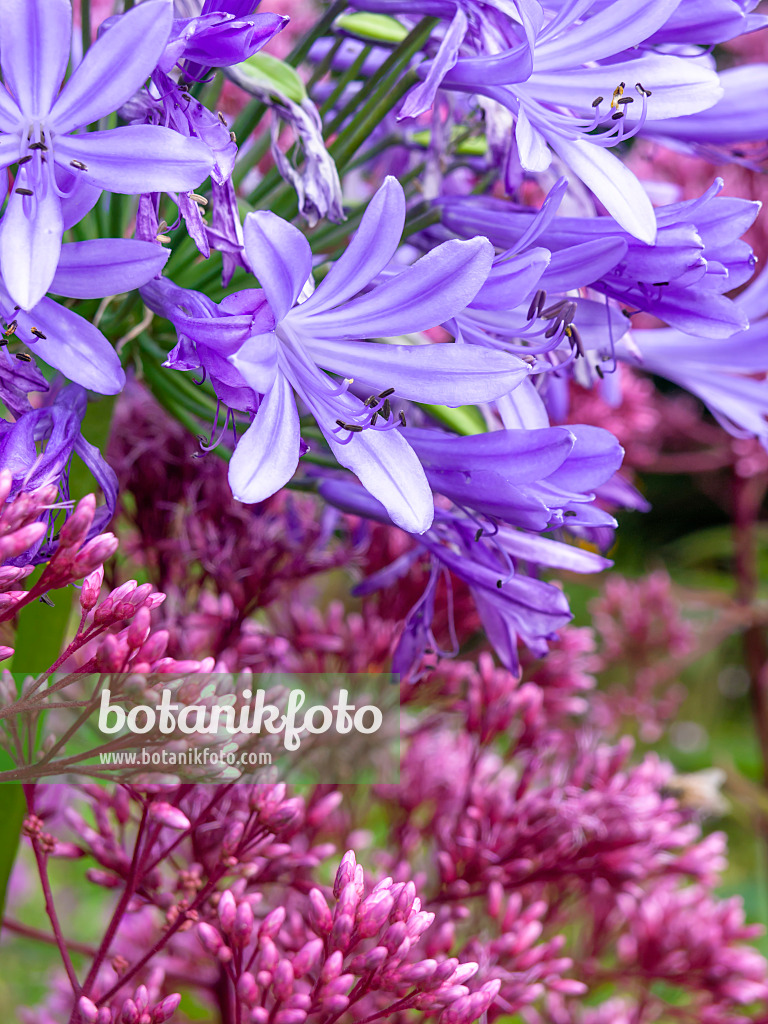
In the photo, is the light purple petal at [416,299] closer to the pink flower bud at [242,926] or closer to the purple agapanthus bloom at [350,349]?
the purple agapanthus bloom at [350,349]

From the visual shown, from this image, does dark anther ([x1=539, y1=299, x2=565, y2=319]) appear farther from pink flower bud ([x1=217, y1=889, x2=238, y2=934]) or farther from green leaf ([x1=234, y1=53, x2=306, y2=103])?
pink flower bud ([x1=217, y1=889, x2=238, y2=934])

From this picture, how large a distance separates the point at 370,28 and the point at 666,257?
12.0 inches

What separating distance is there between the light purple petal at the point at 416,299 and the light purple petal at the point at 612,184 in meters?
0.10

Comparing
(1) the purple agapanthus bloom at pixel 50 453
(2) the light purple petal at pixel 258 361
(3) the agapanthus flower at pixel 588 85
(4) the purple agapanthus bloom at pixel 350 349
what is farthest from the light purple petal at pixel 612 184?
(1) the purple agapanthus bloom at pixel 50 453

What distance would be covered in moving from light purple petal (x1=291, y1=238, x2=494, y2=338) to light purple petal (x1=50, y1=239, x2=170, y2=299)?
3.1 inches

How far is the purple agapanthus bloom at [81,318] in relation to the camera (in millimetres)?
444

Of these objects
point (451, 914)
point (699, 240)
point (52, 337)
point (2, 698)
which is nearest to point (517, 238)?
point (699, 240)

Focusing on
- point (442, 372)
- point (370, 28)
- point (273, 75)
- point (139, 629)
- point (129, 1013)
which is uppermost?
point (370, 28)

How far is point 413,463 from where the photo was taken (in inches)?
18.9

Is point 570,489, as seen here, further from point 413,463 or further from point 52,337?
point 52,337

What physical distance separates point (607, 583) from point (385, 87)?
→ 1102 mm

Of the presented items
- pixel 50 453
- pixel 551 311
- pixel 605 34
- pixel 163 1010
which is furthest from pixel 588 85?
pixel 163 1010

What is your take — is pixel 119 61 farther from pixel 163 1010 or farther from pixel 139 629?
pixel 163 1010

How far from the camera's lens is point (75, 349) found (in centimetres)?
46
